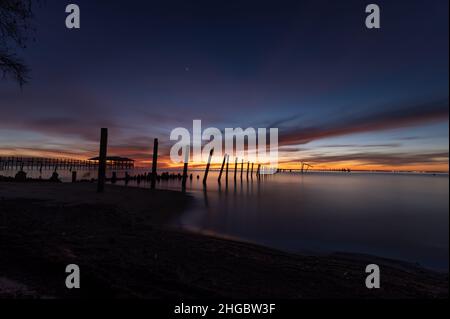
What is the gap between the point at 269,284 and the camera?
3934 mm

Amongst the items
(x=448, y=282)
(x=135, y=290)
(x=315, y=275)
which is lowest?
(x=448, y=282)

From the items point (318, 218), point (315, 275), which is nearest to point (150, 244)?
point (315, 275)

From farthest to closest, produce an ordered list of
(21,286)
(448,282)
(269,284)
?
1. (448,282)
2. (269,284)
3. (21,286)

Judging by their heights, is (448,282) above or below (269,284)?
below

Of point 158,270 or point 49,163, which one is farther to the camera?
point 49,163

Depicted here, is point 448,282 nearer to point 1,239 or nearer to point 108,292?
point 108,292

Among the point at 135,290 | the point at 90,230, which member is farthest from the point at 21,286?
the point at 90,230

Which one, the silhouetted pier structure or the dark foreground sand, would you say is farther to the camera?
the silhouetted pier structure

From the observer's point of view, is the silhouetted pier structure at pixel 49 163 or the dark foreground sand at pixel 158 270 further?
the silhouetted pier structure at pixel 49 163

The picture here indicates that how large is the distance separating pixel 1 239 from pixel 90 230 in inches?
73.2

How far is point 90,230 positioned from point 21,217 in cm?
242
